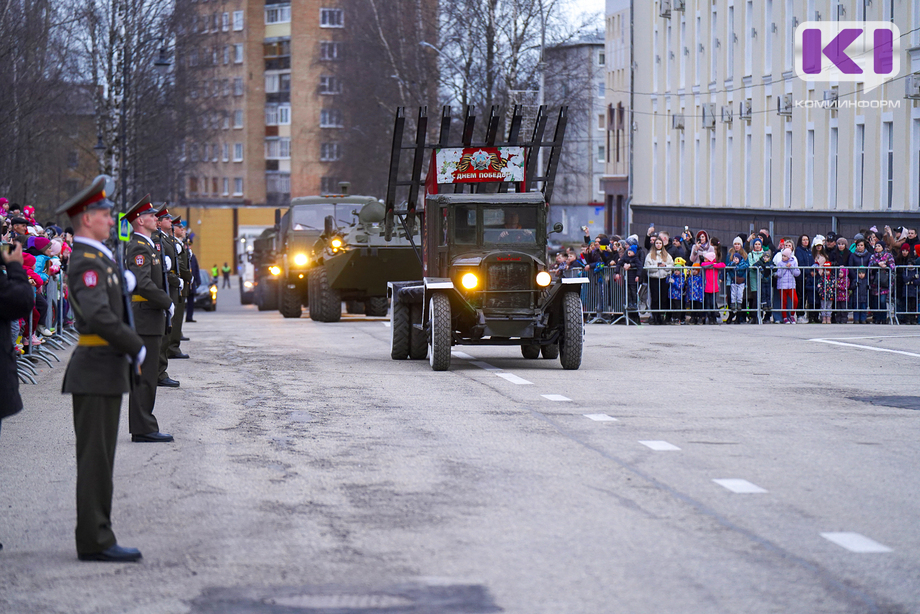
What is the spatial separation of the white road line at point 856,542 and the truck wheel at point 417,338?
1119 centimetres

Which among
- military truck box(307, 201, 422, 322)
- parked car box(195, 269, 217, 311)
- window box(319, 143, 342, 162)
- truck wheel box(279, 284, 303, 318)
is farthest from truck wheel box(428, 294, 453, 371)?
window box(319, 143, 342, 162)

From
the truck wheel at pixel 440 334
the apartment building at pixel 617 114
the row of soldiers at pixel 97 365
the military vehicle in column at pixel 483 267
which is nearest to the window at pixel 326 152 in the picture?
the apartment building at pixel 617 114

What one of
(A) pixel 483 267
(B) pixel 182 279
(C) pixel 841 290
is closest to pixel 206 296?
(C) pixel 841 290

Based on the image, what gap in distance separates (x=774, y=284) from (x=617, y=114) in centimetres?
5068

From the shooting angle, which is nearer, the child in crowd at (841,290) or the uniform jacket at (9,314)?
the uniform jacket at (9,314)

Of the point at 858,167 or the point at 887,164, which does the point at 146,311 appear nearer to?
the point at 887,164

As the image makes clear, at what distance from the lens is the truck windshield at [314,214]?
33.0m

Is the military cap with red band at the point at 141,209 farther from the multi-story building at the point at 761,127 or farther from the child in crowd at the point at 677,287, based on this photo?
the multi-story building at the point at 761,127

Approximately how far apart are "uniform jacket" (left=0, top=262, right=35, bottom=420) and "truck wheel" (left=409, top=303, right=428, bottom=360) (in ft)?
36.0

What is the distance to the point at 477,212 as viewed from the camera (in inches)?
711

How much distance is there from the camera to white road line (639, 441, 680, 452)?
10.4m

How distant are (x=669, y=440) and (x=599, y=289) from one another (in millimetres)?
16994

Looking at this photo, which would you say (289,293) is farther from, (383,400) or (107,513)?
(107,513)

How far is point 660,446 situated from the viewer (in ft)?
34.7
